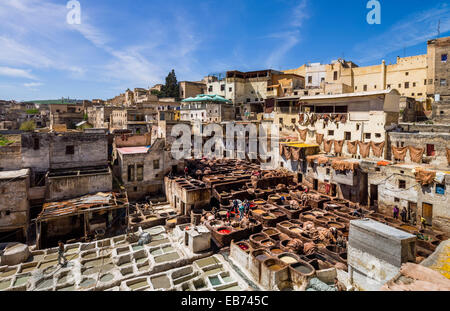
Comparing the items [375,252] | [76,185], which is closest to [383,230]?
[375,252]

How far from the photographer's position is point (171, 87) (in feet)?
218

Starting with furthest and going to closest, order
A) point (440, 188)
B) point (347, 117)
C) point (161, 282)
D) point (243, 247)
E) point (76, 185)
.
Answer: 1. point (347, 117)
2. point (76, 185)
3. point (440, 188)
4. point (243, 247)
5. point (161, 282)

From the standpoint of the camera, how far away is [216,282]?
47.4ft

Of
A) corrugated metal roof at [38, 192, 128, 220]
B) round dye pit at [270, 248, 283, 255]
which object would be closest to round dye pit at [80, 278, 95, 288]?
corrugated metal roof at [38, 192, 128, 220]

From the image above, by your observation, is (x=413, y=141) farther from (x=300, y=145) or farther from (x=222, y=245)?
(x=222, y=245)

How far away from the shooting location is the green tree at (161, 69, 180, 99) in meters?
66.2

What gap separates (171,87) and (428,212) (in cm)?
5894

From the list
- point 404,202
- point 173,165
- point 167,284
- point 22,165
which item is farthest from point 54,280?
point 404,202

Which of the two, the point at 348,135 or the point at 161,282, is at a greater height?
the point at 348,135

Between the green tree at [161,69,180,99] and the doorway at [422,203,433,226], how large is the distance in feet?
186

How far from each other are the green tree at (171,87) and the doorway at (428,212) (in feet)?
186

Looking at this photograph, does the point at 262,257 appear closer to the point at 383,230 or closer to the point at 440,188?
the point at 383,230

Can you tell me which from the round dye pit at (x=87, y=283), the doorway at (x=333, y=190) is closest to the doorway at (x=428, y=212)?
the doorway at (x=333, y=190)

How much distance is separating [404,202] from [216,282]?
55.2 ft
